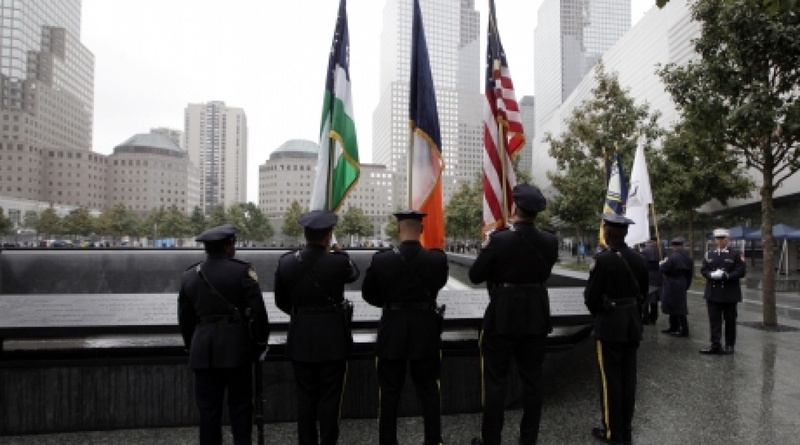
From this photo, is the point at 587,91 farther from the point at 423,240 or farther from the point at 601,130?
the point at 423,240

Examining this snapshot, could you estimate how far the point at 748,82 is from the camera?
396 inches

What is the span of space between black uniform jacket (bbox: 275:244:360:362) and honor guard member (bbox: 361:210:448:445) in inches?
11.3

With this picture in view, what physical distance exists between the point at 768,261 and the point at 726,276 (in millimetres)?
3974

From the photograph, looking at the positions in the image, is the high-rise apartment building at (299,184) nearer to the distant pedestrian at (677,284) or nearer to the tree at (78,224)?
the tree at (78,224)

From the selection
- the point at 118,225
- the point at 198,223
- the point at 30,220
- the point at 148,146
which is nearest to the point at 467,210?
the point at 198,223

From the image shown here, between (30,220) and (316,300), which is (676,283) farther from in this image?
(30,220)

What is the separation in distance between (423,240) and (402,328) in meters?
1.58

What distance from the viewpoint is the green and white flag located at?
5578 millimetres

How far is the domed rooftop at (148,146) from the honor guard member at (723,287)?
150212mm

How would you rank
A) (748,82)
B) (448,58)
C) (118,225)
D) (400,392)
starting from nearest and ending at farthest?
(400,392) → (748,82) → (448,58) → (118,225)

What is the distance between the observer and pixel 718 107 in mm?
10266

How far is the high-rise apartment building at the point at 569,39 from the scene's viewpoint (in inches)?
5074

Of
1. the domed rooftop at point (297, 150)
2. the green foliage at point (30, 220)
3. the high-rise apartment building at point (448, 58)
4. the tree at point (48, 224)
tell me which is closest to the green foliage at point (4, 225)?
the tree at point (48, 224)

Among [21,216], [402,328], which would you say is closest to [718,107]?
[402,328]
